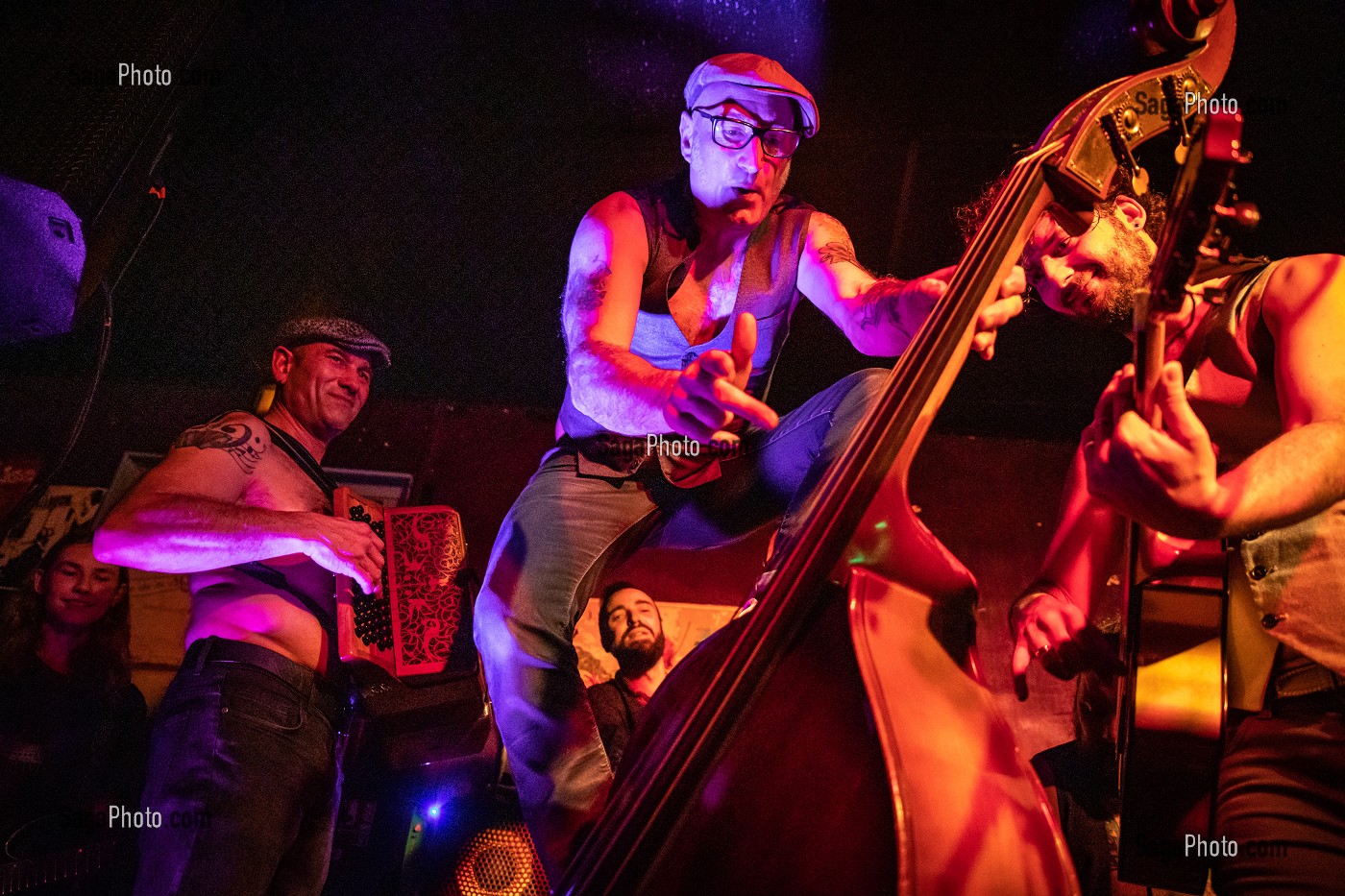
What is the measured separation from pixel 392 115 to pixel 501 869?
344cm

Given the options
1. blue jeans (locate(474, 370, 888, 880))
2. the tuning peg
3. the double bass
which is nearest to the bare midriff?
blue jeans (locate(474, 370, 888, 880))

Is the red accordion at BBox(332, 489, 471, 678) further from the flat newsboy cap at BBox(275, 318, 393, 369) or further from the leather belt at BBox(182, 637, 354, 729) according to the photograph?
the flat newsboy cap at BBox(275, 318, 393, 369)

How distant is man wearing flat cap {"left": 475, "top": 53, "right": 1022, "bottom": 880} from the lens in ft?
5.93

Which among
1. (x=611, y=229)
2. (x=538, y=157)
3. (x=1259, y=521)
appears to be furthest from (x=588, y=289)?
(x=538, y=157)

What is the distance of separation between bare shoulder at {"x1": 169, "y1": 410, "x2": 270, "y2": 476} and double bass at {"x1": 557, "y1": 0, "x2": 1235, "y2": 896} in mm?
2721

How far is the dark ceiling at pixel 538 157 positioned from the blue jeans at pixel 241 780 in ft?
7.35

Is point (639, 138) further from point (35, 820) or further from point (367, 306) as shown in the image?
point (35, 820)

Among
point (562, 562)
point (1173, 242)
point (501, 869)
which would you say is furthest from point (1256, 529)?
point (501, 869)

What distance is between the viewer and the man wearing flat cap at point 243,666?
273 centimetres

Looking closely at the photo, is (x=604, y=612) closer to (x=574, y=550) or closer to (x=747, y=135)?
(x=574, y=550)

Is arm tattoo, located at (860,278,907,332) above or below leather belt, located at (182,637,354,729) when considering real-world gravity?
above

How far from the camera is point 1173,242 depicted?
1.43 meters

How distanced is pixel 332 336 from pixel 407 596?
69.0 inches

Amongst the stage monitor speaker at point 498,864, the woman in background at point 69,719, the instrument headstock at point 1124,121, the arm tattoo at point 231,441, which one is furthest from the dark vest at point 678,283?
the woman in background at point 69,719
